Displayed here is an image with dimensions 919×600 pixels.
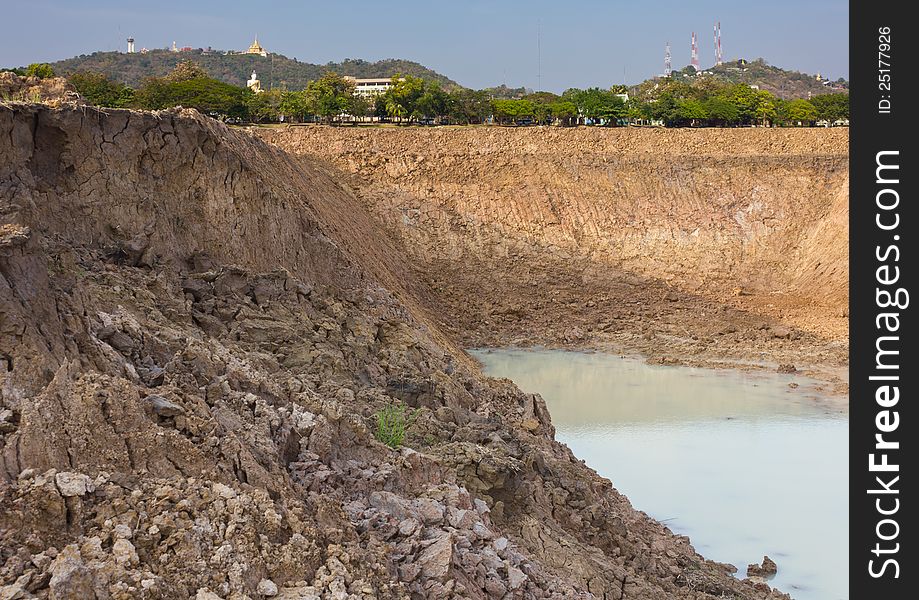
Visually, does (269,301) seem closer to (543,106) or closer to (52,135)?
(52,135)

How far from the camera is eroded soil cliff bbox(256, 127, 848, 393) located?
1006 inches

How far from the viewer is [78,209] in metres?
12.2

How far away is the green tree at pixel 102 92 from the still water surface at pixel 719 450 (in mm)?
18887

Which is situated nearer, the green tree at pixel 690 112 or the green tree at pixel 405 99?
the green tree at pixel 405 99

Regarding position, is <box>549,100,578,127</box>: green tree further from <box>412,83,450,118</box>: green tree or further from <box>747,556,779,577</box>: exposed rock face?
<box>747,556,779,577</box>: exposed rock face

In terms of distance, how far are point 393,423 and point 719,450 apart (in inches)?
325

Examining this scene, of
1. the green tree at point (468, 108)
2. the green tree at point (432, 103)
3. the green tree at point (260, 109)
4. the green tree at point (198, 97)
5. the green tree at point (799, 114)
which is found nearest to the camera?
the green tree at point (198, 97)

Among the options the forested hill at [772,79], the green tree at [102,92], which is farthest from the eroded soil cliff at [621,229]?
the forested hill at [772,79]

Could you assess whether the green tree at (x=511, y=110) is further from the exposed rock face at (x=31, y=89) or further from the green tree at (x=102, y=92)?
the exposed rock face at (x=31, y=89)

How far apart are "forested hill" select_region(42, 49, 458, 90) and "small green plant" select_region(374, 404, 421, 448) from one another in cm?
8096

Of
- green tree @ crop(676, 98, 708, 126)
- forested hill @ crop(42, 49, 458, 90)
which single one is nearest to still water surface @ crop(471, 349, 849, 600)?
green tree @ crop(676, 98, 708, 126)

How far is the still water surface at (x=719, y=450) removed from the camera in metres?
11.8

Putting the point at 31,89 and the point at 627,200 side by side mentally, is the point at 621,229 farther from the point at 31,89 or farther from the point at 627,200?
the point at 31,89

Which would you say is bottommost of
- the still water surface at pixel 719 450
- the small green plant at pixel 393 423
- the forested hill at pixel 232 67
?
the still water surface at pixel 719 450
